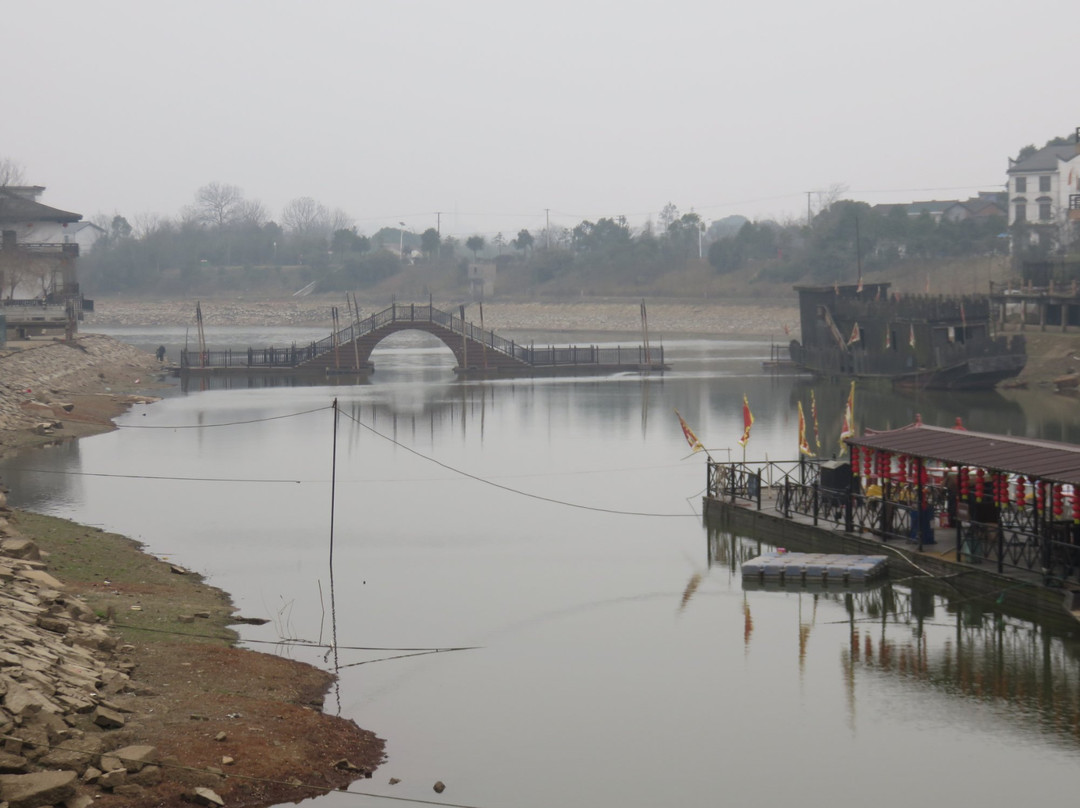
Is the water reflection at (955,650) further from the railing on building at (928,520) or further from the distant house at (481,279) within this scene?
the distant house at (481,279)

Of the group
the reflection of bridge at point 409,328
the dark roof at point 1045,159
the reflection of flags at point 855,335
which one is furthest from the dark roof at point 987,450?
the dark roof at point 1045,159

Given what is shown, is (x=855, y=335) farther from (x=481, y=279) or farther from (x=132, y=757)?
(x=481, y=279)

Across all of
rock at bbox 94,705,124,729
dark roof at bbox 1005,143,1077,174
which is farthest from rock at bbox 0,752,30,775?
dark roof at bbox 1005,143,1077,174

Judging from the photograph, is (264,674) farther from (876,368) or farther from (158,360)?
(158,360)

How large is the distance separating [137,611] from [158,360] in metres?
75.2

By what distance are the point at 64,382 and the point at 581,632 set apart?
172ft

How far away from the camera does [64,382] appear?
70438mm

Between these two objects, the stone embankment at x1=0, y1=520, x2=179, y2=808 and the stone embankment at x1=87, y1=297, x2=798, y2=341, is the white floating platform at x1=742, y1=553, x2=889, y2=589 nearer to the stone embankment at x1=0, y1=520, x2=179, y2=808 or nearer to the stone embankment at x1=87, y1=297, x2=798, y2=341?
the stone embankment at x1=0, y1=520, x2=179, y2=808

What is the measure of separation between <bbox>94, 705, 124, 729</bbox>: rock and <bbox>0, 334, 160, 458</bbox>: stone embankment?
31524 millimetres

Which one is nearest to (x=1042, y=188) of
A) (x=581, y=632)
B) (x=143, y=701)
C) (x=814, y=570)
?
(x=814, y=570)

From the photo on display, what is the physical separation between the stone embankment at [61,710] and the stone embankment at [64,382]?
1108 inches

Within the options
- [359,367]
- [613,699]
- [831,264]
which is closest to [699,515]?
[613,699]

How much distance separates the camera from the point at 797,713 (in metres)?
20.4

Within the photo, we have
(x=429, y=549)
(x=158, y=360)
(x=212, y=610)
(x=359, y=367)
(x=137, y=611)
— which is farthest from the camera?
(x=158, y=360)
